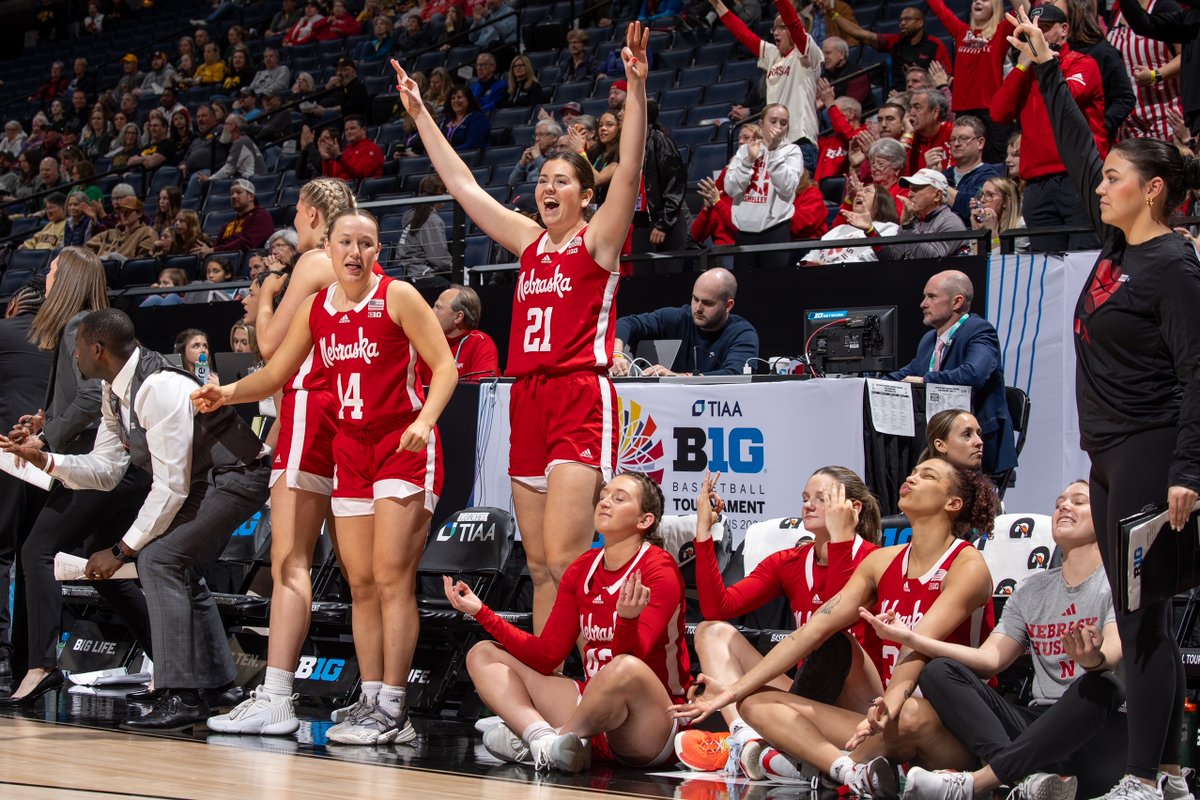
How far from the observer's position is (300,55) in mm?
16469

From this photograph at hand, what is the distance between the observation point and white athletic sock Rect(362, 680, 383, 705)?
4793 millimetres

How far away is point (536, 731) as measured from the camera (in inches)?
173

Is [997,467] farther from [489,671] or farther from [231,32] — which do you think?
[231,32]

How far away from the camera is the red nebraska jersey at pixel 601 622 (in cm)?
453

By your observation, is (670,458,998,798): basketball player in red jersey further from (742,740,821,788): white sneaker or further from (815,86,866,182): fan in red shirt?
(815,86,866,182): fan in red shirt

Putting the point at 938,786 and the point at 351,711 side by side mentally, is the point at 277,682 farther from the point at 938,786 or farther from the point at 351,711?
the point at 938,786

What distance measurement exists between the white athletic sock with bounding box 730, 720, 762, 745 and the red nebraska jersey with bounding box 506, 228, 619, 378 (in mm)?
1255

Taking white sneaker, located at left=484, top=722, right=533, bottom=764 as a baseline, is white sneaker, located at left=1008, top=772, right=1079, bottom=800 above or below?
above

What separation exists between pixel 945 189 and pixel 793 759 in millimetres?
4426

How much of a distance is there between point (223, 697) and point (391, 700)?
52.2 inches

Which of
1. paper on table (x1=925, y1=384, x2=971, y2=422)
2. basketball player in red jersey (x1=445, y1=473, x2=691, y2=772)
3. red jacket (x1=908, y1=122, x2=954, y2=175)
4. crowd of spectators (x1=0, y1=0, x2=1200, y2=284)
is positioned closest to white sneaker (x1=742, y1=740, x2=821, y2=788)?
basketball player in red jersey (x1=445, y1=473, x2=691, y2=772)

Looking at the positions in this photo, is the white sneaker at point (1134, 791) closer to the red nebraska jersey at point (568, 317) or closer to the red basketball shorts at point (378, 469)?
the red nebraska jersey at point (568, 317)

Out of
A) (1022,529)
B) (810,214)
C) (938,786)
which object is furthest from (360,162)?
(938,786)

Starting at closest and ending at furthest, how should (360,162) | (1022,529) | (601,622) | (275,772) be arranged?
(275,772), (601,622), (1022,529), (360,162)
